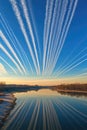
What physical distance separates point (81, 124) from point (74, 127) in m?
2.25

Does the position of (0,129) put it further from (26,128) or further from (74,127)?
(74,127)

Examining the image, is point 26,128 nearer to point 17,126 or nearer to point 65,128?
point 17,126

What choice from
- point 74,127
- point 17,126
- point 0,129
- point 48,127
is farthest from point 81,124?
point 0,129

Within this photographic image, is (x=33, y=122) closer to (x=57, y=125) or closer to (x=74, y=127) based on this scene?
(x=57, y=125)

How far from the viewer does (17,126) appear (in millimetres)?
27109

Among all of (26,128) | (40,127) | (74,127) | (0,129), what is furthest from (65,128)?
(0,129)

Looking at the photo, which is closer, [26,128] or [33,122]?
[26,128]

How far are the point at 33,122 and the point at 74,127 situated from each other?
637 centimetres

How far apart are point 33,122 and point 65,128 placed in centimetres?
583

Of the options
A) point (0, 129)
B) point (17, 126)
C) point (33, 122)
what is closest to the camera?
point (0, 129)

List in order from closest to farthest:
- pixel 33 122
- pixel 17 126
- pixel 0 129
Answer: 1. pixel 0 129
2. pixel 17 126
3. pixel 33 122

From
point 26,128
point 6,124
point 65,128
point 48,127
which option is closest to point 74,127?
point 65,128

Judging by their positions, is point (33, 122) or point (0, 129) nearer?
point (0, 129)

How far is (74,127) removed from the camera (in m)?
26.4
